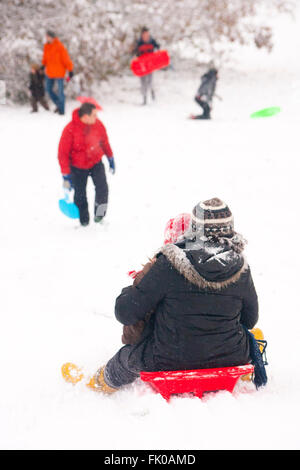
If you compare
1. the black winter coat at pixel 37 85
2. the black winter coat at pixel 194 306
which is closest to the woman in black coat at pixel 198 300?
the black winter coat at pixel 194 306

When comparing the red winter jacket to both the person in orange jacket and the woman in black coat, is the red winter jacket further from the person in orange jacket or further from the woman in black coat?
the person in orange jacket

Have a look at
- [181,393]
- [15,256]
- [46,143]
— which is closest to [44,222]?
[15,256]

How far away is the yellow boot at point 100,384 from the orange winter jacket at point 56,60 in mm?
10275

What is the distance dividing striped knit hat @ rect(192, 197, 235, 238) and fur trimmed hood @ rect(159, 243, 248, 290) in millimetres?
75

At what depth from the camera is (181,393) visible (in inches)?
112

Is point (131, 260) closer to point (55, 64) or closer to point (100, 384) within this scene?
point (100, 384)

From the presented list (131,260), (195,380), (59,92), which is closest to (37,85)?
(59,92)

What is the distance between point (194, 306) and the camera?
2.63 meters

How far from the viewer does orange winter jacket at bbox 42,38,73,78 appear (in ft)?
38.8

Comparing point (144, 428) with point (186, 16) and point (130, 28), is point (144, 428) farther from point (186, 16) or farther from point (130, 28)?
point (186, 16)

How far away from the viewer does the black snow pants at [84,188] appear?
630 centimetres

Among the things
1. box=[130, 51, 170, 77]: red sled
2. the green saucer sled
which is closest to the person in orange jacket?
box=[130, 51, 170, 77]: red sled

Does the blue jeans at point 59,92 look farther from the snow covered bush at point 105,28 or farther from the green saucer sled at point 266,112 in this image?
the green saucer sled at point 266,112

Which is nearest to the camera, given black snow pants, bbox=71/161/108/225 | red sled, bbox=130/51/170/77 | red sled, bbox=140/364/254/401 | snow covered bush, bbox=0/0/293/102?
red sled, bbox=140/364/254/401
